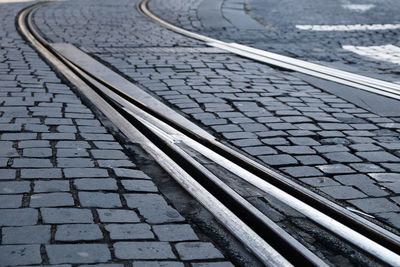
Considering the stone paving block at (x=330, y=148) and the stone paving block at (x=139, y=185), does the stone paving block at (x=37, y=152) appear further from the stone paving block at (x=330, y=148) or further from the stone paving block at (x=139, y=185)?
the stone paving block at (x=330, y=148)

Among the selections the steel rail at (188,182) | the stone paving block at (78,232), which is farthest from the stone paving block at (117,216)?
the steel rail at (188,182)

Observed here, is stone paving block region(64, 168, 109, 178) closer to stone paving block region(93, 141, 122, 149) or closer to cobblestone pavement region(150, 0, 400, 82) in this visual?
stone paving block region(93, 141, 122, 149)

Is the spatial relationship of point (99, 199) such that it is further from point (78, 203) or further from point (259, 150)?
point (259, 150)

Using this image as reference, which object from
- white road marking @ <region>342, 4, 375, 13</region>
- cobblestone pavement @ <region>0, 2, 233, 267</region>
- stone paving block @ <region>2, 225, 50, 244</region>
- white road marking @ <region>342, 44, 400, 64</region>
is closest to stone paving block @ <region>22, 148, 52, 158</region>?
cobblestone pavement @ <region>0, 2, 233, 267</region>

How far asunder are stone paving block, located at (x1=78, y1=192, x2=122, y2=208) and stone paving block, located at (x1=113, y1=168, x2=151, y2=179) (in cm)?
33

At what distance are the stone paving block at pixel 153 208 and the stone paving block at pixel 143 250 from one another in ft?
0.95

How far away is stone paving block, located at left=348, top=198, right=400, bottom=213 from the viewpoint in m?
3.40

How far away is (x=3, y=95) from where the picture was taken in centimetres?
584

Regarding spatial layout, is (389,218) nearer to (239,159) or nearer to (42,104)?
(239,159)

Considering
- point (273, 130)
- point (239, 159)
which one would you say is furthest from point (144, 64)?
point (239, 159)

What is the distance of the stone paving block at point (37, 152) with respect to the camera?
408cm

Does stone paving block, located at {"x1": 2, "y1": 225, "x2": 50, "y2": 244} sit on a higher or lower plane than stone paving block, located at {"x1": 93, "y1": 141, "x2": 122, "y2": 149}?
higher

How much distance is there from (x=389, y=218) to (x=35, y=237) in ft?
5.75

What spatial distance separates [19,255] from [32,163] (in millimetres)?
1320
